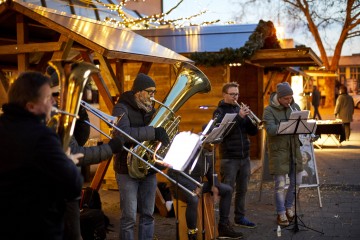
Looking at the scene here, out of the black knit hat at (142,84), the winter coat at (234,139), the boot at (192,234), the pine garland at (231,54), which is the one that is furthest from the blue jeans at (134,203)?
the pine garland at (231,54)

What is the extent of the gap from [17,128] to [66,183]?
411mm

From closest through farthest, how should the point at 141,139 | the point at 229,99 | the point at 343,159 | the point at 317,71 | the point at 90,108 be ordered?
the point at 90,108 < the point at 141,139 < the point at 229,99 < the point at 343,159 < the point at 317,71

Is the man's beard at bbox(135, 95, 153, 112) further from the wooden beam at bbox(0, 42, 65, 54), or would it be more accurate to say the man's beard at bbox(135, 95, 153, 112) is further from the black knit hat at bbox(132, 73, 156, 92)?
the wooden beam at bbox(0, 42, 65, 54)

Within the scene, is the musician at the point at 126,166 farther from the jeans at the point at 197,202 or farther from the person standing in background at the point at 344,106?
the person standing in background at the point at 344,106

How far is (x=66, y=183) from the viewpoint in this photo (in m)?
2.87

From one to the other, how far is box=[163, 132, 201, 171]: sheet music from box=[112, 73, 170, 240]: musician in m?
0.56

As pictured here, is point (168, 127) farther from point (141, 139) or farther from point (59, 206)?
point (59, 206)

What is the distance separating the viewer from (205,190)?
6141 millimetres

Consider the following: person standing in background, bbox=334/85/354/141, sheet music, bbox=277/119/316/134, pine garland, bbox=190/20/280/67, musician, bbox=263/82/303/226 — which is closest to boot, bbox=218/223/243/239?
musician, bbox=263/82/303/226

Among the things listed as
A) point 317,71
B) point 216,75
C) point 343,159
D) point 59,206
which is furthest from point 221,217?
point 317,71

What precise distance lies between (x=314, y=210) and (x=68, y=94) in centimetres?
576

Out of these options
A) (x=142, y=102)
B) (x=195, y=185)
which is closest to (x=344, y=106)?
(x=195, y=185)

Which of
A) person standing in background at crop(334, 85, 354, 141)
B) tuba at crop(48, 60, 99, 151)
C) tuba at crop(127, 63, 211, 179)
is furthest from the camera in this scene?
person standing in background at crop(334, 85, 354, 141)

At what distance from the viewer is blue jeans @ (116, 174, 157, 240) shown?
5.02m
